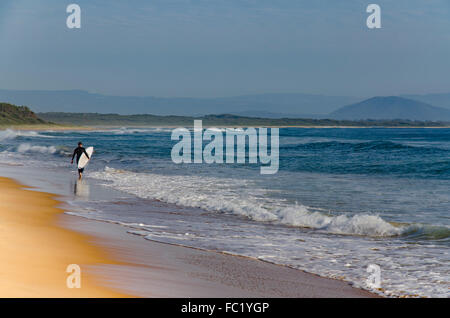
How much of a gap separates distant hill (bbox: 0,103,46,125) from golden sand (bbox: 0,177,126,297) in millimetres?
90460

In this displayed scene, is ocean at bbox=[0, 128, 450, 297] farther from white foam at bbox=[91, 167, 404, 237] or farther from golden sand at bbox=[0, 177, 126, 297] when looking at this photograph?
golden sand at bbox=[0, 177, 126, 297]

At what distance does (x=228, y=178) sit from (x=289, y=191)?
420cm

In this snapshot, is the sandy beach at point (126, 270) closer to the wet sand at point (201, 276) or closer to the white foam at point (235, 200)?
the wet sand at point (201, 276)

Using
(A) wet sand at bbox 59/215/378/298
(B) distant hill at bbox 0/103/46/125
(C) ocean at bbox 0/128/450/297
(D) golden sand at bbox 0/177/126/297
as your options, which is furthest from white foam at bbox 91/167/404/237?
(B) distant hill at bbox 0/103/46/125

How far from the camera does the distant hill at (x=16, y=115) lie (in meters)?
97.3

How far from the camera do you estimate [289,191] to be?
15.2 m

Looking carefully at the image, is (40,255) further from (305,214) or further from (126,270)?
(305,214)

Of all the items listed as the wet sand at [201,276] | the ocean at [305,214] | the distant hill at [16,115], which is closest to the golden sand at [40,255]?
the wet sand at [201,276]

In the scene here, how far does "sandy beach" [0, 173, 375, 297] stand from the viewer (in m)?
5.29

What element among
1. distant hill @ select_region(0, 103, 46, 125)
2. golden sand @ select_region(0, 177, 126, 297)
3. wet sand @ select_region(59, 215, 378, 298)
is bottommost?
wet sand @ select_region(59, 215, 378, 298)

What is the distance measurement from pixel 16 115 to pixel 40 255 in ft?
350

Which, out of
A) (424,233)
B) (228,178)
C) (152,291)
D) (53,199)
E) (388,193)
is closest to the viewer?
(152,291)

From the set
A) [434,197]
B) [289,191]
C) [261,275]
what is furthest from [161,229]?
[434,197]

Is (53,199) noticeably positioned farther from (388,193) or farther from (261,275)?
(388,193)
